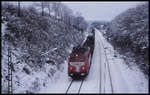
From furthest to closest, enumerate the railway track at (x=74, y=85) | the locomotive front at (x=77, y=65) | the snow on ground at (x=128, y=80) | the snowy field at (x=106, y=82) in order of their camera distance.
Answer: the locomotive front at (x=77, y=65), the snow on ground at (x=128, y=80), the snowy field at (x=106, y=82), the railway track at (x=74, y=85)

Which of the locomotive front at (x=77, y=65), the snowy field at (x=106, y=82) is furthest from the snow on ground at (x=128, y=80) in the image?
the locomotive front at (x=77, y=65)

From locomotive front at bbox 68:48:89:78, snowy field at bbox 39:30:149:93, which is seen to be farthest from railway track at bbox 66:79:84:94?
locomotive front at bbox 68:48:89:78

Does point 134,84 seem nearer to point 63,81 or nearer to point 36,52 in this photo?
point 63,81

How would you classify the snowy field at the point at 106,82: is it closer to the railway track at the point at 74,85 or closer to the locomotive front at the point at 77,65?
the railway track at the point at 74,85

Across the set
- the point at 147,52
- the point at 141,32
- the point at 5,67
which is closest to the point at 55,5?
the point at 141,32

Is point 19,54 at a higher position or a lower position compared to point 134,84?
higher

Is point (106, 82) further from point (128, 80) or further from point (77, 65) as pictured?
point (77, 65)

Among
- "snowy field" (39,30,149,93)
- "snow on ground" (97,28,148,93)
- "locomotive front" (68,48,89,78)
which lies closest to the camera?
"snowy field" (39,30,149,93)

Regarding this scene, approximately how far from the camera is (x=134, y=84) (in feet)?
59.1

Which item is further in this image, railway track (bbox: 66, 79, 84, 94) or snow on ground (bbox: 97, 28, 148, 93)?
snow on ground (bbox: 97, 28, 148, 93)

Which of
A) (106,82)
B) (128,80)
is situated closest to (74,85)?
(106,82)

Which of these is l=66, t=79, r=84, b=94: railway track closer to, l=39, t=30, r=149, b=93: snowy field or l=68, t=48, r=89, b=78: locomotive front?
l=39, t=30, r=149, b=93: snowy field

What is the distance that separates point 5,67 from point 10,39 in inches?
214

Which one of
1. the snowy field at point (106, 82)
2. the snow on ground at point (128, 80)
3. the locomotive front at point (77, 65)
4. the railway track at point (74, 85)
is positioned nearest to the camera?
the railway track at point (74, 85)
